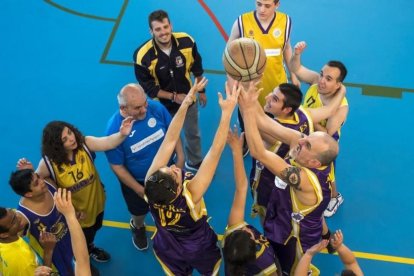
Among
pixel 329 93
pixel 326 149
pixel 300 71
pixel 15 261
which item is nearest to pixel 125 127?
pixel 15 261

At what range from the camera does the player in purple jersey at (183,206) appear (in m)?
3.42

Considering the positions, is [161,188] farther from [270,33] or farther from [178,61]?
[270,33]

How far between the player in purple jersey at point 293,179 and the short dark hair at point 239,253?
683 mm

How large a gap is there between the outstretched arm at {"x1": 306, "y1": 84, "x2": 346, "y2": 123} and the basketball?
3.03 ft

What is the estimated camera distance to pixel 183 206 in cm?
352

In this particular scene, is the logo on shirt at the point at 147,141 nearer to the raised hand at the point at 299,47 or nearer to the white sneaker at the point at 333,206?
the raised hand at the point at 299,47

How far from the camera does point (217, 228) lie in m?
5.71

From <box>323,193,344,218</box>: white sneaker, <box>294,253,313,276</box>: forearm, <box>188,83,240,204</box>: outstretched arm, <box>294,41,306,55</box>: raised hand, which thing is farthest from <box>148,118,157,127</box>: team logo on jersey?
<box>323,193,344,218</box>: white sneaker

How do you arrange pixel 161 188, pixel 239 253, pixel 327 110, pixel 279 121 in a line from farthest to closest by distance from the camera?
1. pixel 327 110
2. pixel 279 121
3. pixel 161 188
4. pixel 239 253

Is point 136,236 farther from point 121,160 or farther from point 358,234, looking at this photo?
point 358,234

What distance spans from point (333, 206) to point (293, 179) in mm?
2319

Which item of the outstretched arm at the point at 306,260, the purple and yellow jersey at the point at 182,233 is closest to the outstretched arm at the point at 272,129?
the purple and yellow jersey at the point at 182,233

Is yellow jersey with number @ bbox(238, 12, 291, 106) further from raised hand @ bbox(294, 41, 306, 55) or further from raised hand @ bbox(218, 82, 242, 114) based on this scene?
raised hand @ bbox(218, 82, 242, 114)

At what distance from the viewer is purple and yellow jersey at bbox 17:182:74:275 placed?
158 inches
